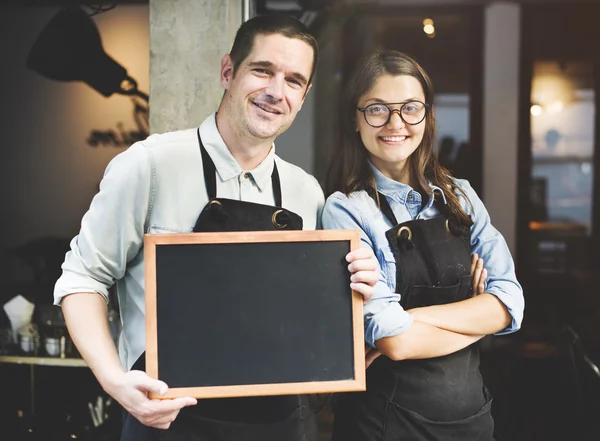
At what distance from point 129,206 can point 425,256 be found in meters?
0.88

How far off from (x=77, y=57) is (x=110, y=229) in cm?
265

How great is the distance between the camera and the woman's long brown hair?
1.98 meters

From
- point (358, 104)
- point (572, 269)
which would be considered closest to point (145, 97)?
point (358, 104)

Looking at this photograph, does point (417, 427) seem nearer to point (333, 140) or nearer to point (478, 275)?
point (478, 275)

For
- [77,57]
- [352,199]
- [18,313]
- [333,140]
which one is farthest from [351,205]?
[333,140]

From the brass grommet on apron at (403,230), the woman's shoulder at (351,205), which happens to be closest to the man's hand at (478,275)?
the brass grommet on apron at (403,230)

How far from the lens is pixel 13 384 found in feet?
11.4

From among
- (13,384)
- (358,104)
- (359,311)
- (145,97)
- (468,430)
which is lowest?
(13,384)

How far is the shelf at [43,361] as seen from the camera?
3.34m

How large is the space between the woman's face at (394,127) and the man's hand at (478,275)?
0.40m

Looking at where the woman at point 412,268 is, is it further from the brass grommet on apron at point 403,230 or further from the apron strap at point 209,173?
the apron strap at point 209,173

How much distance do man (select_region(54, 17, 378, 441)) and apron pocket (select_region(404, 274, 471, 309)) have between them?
0.34m

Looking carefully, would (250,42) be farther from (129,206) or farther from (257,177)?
(129,206)

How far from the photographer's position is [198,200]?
177cm
